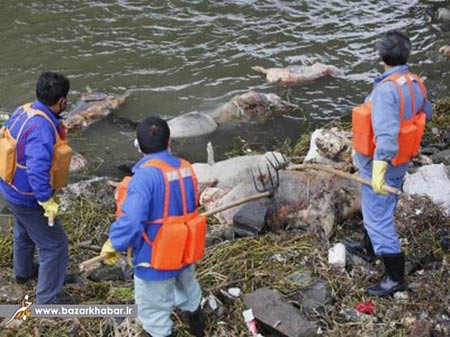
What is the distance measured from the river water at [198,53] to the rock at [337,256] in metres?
3.13

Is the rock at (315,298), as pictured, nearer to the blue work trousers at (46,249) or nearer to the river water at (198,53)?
the blue work trousers at (46,249)

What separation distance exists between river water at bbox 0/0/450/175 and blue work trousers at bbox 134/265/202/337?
3.76m

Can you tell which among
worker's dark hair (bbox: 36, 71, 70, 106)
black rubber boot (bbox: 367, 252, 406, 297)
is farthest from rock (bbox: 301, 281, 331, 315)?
worker's dark hair (bbox: 36, 71, 70, 106)

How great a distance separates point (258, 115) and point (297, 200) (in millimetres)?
3257

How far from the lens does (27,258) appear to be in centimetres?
527

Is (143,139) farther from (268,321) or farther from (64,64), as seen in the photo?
(64,64)

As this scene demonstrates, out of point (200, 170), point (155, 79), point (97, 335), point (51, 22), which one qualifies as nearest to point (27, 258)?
point (97, 335)

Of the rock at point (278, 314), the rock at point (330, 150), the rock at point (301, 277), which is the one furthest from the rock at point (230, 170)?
the rock at point (278, 314)

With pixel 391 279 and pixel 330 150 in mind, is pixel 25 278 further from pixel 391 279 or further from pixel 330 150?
pixel 330 150

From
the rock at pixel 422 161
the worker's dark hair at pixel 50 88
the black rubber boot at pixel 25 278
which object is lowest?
the black rubber boot at pixel 25 278

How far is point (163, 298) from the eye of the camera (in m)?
4.22

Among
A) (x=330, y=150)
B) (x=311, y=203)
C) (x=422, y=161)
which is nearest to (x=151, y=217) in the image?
(x=311, y=203)

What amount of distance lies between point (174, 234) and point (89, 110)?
17.7 feet

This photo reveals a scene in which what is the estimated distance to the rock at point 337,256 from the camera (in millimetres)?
5241
